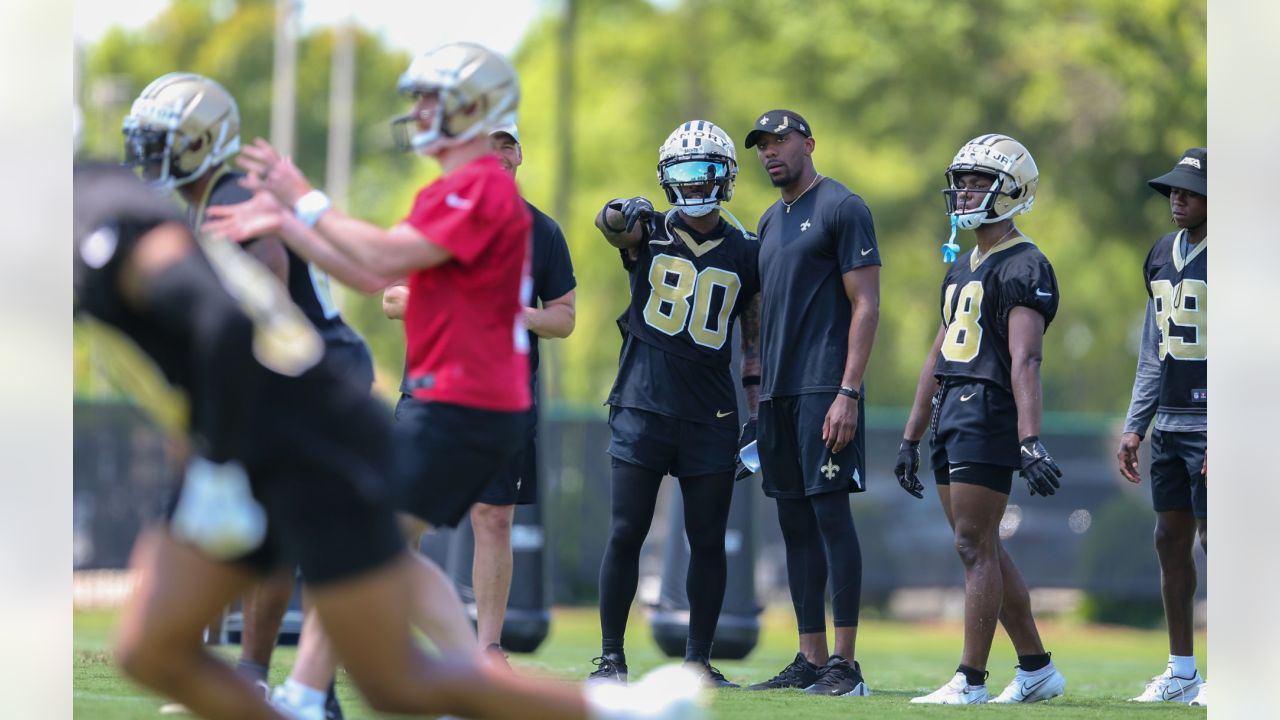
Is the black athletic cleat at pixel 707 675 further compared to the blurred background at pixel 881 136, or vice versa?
the blurred background at pixel 881 136

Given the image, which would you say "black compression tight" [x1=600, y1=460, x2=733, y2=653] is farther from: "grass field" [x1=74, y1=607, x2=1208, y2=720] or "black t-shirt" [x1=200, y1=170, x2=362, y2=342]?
"black t-shirt" [x1=200, y1=170, x2=362, y2=342]

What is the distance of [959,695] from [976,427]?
46.9 inches

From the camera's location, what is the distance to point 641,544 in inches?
317

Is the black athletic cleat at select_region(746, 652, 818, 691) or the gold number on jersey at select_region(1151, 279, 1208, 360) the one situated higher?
the gold number on jersey at select_region(1151, 279, 1208, 360)

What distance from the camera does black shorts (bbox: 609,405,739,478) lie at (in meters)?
8.02

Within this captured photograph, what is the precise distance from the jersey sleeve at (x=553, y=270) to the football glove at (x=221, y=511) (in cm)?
370

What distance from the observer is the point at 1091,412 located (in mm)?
32594

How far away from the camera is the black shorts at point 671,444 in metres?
8.02

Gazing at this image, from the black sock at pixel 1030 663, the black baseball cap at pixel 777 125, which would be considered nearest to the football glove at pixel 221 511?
the black baseball cap at pixel 777 125

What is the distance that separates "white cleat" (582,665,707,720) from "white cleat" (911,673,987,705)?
3.10 meters

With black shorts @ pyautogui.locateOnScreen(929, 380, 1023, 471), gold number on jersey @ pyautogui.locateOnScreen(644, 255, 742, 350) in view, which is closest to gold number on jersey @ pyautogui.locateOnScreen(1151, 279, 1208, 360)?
black shorts @ pyautogui.locateOnScreen(929, 380, 1023, 471)

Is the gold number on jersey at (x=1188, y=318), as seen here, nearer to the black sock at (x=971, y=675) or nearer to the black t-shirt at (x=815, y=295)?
the black t-shirt at (x=815, y=295)

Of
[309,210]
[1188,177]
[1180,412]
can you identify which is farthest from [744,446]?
[309,210]

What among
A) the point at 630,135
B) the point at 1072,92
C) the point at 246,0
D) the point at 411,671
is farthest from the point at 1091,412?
the point at 411,671
